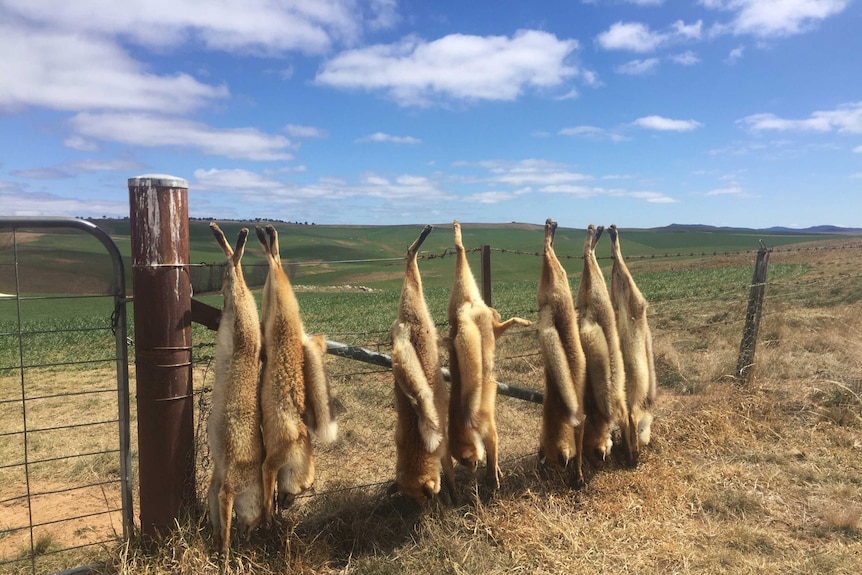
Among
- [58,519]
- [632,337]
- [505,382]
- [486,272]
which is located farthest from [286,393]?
[505,382]

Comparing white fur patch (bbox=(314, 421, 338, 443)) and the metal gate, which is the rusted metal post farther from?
white fur patch (bbox=(314, 421, 338, 443))

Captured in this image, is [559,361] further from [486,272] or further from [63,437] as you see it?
[63,437]

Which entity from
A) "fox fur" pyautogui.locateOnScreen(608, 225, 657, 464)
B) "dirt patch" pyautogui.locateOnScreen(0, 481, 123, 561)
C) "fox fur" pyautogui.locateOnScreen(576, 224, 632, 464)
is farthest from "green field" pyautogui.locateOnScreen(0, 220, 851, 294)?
"dirt patch" pyautogui.locateOnScreen(0, 481, 123, 561)

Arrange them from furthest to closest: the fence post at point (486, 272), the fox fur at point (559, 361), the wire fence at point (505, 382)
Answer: the wire fence at point (505, 382), the fence post at point (486, 272), the fox fur at point (559, 361)

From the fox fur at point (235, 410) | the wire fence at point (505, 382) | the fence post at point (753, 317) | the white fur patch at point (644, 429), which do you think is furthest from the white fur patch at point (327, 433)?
the fence post at point (753, 317)

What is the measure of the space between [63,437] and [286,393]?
670cm

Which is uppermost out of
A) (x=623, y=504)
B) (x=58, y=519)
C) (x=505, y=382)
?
(x=623, y=504)

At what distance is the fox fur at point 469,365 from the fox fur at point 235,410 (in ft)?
4.75

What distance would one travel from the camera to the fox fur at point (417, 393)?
381 centimetres

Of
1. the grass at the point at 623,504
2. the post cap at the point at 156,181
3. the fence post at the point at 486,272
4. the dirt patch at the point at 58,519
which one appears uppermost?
the post cap at the point at 156,181

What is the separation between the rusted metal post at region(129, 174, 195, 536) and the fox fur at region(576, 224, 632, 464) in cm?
322

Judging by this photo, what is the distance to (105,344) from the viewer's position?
19688 millimetres

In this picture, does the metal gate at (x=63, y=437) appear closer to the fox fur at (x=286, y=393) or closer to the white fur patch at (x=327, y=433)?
the fox fur at (x=286, y=393)

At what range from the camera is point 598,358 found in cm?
480
